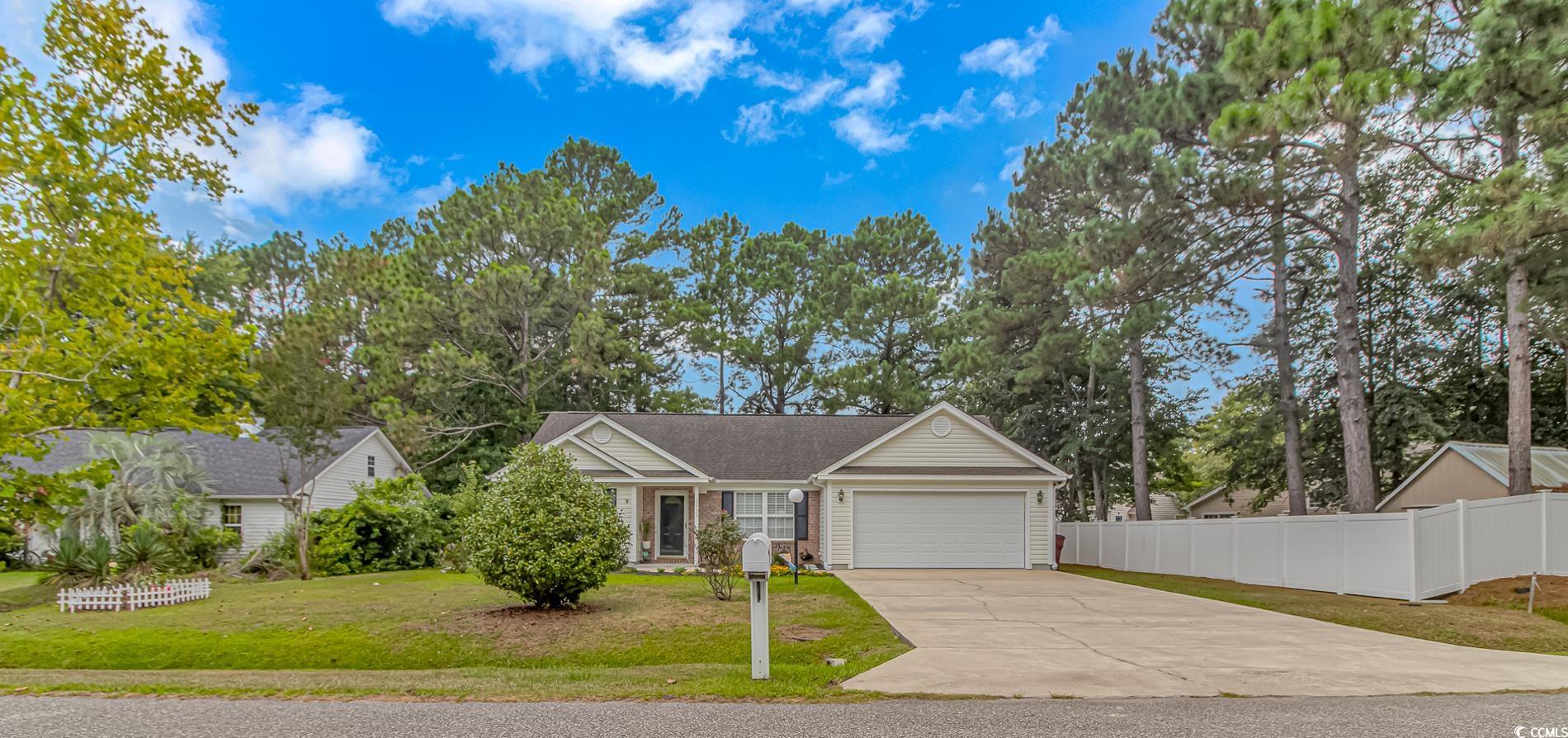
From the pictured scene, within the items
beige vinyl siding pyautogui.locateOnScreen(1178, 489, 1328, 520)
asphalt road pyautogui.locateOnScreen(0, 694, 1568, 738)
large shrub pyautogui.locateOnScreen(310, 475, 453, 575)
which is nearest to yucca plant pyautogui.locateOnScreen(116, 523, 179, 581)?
large shrub pyautogui.locateOnScreen(310, 475, 453, 575)

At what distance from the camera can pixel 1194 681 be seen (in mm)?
6988

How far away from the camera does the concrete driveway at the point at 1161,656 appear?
684 centimetres

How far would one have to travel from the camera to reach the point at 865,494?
68.8ft

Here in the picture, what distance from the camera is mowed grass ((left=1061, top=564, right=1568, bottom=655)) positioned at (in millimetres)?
9422

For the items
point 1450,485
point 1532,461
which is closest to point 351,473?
point 1450,485

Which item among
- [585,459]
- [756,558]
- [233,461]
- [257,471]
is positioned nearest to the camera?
[756,558]

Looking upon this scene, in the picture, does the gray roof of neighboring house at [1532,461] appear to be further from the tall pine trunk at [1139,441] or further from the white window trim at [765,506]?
the white window trim at [765,506]

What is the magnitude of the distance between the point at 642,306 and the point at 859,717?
1305 inches

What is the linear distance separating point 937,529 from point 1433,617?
1105 centimetres

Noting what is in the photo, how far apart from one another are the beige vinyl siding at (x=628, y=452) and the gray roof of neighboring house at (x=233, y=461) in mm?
6137

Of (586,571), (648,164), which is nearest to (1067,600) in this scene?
(586,571)

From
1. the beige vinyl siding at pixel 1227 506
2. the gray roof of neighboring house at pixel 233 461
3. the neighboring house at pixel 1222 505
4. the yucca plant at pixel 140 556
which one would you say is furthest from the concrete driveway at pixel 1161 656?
the beige vinyl siding at pixel 1227 506

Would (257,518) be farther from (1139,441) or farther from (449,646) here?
(1139,441)

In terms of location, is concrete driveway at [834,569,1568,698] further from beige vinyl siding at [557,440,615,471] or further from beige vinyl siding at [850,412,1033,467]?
beige vinyl siding at [557,440,615,471]
